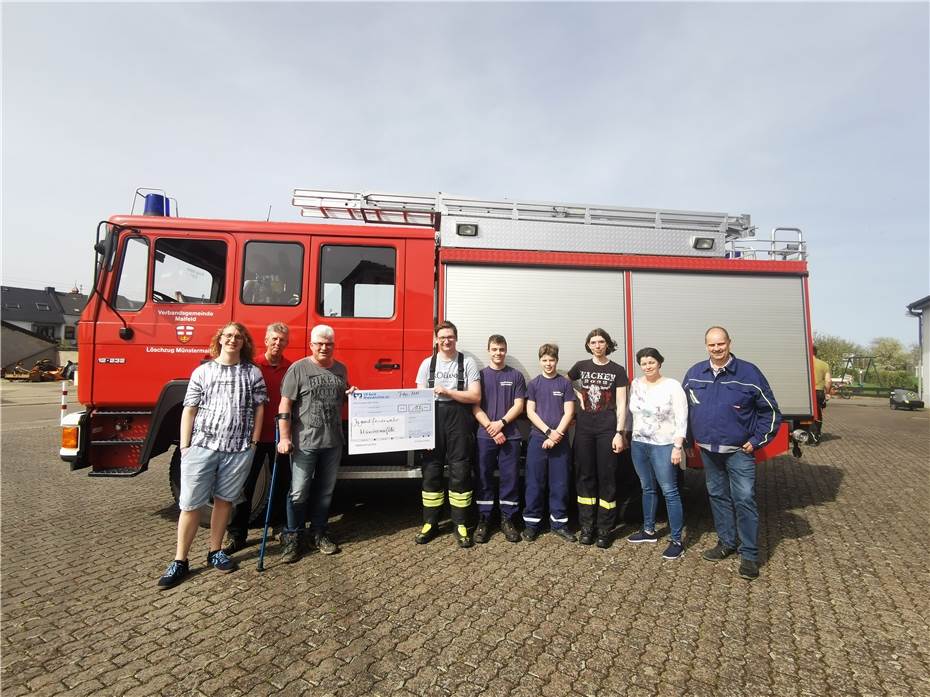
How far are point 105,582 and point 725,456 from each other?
186 inches

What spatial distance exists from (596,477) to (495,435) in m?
0.98

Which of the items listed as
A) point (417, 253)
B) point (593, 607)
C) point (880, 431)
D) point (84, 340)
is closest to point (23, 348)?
point (84, 340)

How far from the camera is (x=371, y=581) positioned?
3.24 metres

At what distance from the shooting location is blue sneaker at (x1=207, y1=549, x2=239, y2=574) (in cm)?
337

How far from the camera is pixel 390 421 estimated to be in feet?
12.4

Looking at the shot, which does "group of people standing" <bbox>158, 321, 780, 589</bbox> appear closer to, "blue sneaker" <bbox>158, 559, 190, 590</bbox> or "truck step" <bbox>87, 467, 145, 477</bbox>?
"blue sneaker" <bbox>158, 559, 190, 590</bbox>

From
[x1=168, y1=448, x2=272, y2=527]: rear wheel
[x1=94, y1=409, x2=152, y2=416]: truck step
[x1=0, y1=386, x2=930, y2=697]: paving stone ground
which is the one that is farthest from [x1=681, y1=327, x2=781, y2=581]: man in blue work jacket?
[x1=94, y1=409, x2=152, y2=416]: truck step

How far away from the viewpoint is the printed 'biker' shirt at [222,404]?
3.21 m

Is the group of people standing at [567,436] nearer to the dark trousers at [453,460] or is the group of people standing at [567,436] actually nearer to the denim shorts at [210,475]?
the dark trousers at [453,460]

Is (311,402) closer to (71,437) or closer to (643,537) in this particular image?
(71,437)

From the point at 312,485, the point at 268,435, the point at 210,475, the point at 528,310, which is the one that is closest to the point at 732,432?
the point at 528,310

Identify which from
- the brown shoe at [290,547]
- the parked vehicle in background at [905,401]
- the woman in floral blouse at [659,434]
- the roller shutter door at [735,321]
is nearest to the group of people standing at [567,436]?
the woman in floral blouse at [659,434]

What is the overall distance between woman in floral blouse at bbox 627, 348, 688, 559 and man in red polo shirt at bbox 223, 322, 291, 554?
300 centimetres

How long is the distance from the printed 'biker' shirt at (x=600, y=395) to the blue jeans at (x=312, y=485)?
6.96 feet
